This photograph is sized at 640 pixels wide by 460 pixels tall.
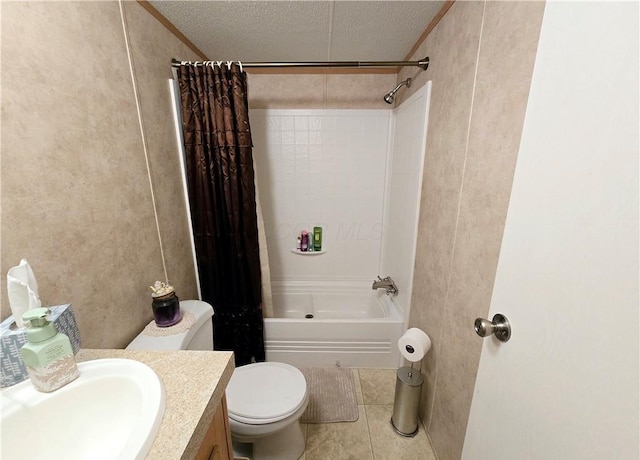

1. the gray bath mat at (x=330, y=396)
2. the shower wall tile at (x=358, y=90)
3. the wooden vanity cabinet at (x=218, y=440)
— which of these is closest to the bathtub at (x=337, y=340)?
the gray bath mat at (x=330, y=396)

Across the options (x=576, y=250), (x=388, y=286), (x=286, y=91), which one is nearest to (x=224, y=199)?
(x=286, y=91)

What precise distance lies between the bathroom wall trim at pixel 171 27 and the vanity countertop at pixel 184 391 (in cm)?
145

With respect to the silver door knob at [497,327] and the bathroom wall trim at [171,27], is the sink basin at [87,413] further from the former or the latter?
the bathroom wall trim at [171,27]

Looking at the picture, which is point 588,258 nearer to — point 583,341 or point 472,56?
point 583,341

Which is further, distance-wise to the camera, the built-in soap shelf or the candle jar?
the built-in soap shelf

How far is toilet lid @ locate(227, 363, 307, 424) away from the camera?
111cm

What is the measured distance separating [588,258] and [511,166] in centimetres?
42

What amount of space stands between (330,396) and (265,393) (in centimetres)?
63

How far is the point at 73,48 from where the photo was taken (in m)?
0.84

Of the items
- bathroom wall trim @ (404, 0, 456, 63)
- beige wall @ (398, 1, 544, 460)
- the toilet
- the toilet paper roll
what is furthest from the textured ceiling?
the toilet paper roll

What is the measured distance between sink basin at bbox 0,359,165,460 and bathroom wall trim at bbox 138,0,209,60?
4.87ft

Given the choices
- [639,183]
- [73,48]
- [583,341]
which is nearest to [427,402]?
[583,341]

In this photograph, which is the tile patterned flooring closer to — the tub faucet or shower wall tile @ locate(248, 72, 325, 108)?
the tub faucet

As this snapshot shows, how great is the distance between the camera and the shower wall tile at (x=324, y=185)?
2188mm
